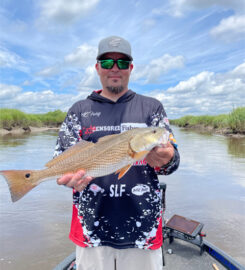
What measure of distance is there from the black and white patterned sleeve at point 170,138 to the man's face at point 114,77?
1.86 feet

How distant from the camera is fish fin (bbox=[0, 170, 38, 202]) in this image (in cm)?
254

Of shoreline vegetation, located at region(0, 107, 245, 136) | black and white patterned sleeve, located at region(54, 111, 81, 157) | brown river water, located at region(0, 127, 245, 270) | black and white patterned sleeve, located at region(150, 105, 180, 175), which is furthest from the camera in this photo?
shoreline vegetation, located at region(0, 107, 245, 136)

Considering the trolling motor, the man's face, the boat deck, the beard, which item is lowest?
the boat deck

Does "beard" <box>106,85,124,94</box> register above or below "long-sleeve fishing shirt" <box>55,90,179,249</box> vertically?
above

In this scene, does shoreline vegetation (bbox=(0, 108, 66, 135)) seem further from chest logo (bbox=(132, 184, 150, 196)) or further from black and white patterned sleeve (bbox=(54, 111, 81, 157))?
chest logo (bbox=(132, 184, 150, 196))

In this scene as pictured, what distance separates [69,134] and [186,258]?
3721mm

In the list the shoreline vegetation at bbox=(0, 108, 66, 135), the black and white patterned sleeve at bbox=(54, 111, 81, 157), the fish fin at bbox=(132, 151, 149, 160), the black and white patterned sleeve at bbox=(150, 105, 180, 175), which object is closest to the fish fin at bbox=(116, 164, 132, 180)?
the fish fin at bbox=(132, 151, 149, 160)

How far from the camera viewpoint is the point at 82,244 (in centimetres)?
271

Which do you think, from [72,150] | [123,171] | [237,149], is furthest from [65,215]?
[237,149]

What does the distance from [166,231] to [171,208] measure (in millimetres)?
3210

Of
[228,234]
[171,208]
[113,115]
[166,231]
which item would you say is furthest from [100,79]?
[171,208]

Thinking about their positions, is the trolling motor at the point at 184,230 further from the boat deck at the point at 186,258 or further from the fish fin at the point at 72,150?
the fish fin at the point at 72,150

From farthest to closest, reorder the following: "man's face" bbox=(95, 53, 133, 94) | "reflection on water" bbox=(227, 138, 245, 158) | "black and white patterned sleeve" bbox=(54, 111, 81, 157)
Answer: "reflection on water" bbox=(227, 138, 245, 158)
"man's face" bbox=(95, 53, 133, 94)
"black and white patterned sleeve" bbox=(54, 111, 81, 157)

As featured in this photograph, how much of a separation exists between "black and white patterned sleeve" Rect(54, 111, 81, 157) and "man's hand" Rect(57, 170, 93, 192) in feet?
1.37
